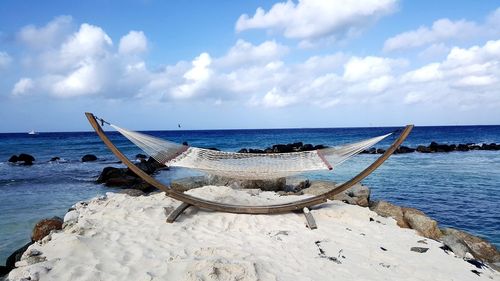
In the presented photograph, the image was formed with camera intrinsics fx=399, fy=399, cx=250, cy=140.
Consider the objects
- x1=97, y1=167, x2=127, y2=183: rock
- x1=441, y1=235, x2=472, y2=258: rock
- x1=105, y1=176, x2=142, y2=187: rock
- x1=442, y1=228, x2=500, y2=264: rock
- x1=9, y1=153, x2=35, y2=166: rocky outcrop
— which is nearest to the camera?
x1=441, y1=235, x2=472, y2=258: rock

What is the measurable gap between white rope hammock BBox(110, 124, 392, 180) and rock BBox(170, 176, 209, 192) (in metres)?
2.98

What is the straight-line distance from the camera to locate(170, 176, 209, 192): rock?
916 cm

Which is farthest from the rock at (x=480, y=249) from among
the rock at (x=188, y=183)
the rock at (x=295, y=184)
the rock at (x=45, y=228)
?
the rock at (x=45, y=228)

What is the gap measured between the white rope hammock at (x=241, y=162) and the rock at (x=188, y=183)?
2.98 metres

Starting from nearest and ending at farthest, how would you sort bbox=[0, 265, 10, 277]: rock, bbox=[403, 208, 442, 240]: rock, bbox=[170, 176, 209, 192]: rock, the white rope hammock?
1. bbox=[0, 265, 10, 277]: rock
2. the white rope hammock
3. bbox=[403, 208, 442, 240]: rock
4. bbox=[170, 176, 209, 192]: rock

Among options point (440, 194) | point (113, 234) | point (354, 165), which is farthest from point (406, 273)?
point (354, 165)

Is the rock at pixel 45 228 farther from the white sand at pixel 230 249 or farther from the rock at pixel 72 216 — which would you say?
the white sand at pixel 230 249

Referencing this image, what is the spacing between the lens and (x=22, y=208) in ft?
29.5

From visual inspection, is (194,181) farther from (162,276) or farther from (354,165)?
(354,165)

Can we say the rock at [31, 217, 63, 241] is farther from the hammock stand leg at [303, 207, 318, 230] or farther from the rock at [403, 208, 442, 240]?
the rock at [403, 208, 442, 240]

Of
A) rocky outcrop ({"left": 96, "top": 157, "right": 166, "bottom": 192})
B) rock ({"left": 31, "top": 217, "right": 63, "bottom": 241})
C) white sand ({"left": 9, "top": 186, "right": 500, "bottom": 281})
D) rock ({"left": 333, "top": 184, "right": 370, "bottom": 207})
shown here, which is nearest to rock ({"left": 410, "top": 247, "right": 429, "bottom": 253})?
white sand ({"left": 9, "top": 186, "right": 500, "bottom": 281})

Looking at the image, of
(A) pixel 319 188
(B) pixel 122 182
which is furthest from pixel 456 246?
(B) pixel 122 182

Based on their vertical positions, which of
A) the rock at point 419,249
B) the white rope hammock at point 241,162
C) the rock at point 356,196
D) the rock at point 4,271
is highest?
the white rope hammock at point 241,162

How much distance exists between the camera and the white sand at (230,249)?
3.96 metres
